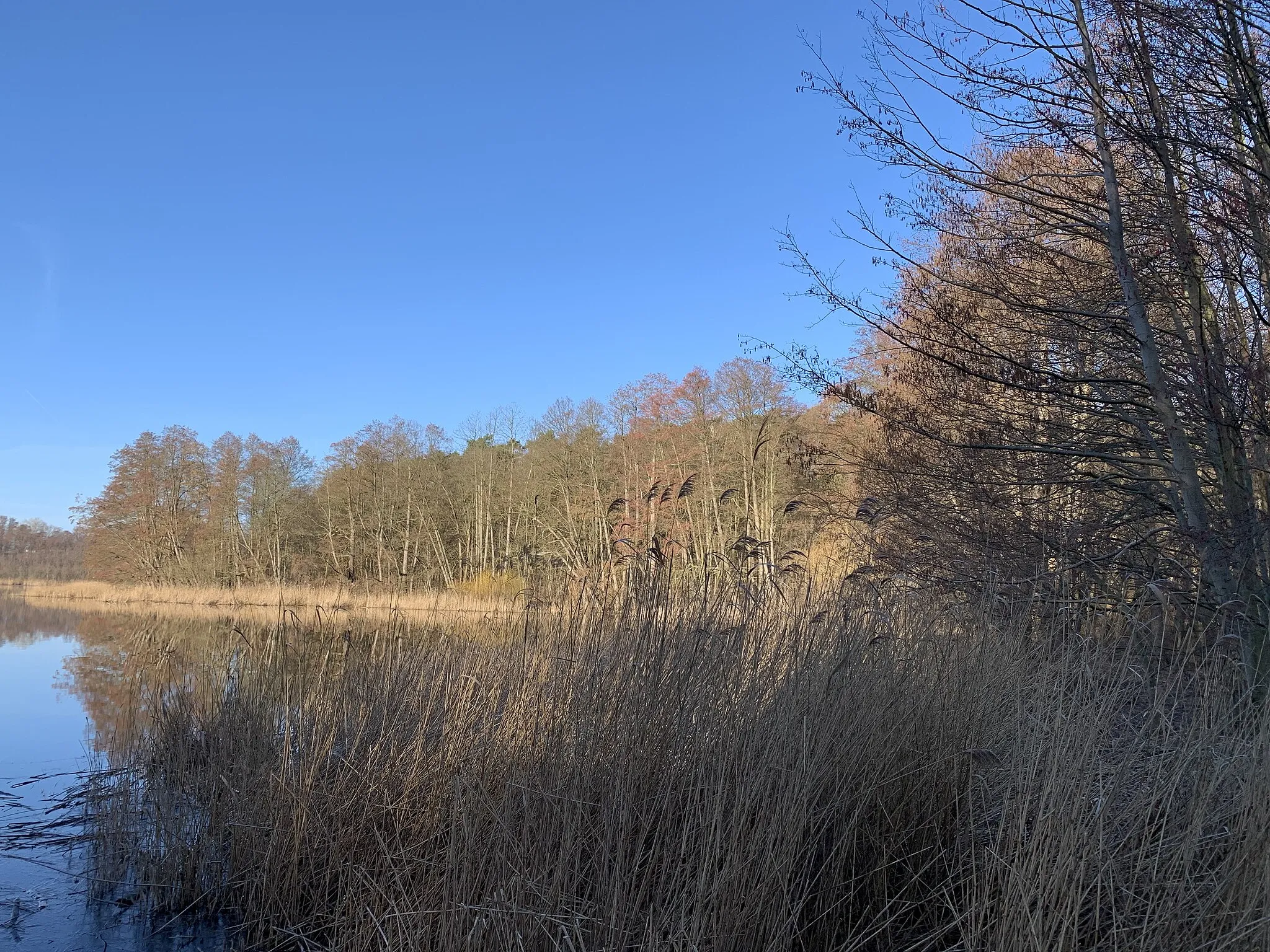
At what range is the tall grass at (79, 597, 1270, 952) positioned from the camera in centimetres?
195

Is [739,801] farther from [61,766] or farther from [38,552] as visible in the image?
[38,552]

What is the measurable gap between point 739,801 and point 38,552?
245 ft

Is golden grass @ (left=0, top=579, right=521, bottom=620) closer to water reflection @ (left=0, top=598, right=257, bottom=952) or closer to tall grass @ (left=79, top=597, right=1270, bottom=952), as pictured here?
water reflection @ (left=0, top=598, right=257, bottom=952)

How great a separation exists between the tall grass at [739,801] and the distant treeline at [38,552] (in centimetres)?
4950

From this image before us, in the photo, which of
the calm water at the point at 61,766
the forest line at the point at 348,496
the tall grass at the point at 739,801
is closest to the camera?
the tall grass at the point at 739,801

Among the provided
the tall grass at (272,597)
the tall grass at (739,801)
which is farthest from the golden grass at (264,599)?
the tall grass at (739,801)

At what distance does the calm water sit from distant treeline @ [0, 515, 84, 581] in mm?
38251

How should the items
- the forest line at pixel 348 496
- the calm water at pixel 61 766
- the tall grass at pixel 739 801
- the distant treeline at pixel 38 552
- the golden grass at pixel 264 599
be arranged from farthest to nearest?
the distant treeline at pixel 38 552, the forest line at pixel 348 496, the golden grass at pixel 264 599, the calm water at pixel 61 766, the tall grass at pixel 739 801

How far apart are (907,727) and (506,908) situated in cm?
151

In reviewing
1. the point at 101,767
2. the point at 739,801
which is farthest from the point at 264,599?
the point at 739,801

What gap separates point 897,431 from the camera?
582 cm

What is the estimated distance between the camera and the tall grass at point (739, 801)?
76.6 inches

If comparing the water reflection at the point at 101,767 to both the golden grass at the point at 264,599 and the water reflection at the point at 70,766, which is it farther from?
the golden grass at the point at 264,599

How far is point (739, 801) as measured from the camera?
2.08m
